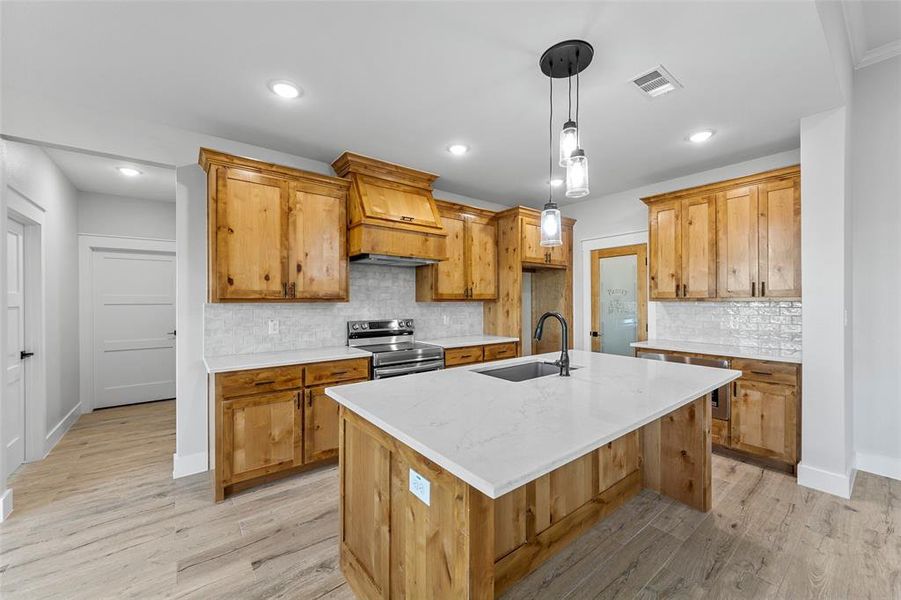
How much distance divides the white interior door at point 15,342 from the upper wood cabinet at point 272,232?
170 cm

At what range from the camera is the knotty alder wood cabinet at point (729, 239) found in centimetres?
313

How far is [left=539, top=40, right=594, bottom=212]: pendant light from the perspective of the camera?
1781mm

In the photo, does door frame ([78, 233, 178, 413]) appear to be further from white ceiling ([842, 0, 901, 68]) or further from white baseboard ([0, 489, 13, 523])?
white ceiling ([842, 0, 901, 68])

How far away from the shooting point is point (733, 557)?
6.48 feet

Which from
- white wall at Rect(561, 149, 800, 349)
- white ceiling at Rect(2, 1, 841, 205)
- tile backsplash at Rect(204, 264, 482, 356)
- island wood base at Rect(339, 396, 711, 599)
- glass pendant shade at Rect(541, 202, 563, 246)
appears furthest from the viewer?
white wall at Rect(561, 149, 800, 349)

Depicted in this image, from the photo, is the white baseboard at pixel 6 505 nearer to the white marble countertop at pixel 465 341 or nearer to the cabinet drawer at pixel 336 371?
the cabinet drawer at pixel 336 371

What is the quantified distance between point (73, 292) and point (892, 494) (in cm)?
770

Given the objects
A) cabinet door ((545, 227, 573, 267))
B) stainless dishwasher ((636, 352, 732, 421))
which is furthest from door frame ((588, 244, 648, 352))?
stainless dishwasher ((636, 352, 732, 421))

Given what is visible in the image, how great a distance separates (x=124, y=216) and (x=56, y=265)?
129 centimetres

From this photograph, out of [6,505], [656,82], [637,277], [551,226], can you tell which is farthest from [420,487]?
[637,277]

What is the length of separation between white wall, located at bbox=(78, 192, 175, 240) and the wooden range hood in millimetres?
2596

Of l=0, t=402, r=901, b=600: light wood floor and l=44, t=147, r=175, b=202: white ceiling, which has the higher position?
l=44, t=147, r=175, b=202: white ceiling

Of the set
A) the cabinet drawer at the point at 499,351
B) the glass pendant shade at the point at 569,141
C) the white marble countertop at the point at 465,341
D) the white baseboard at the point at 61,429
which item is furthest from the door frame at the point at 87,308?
the glass pendant shade at the point at 569,141

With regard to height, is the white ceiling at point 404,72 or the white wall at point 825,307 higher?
the white ceiling at point 404,72
